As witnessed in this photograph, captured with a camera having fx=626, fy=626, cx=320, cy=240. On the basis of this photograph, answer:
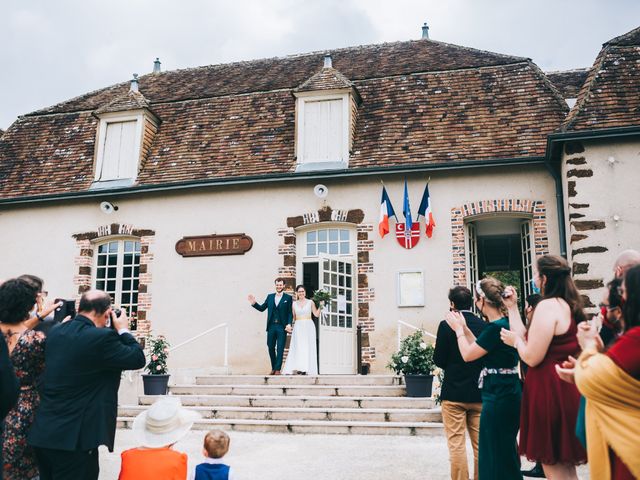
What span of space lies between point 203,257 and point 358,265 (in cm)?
316

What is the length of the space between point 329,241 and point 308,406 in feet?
13.4

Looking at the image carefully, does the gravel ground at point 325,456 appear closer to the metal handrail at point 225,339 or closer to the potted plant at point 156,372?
the potted plant at point 156,372

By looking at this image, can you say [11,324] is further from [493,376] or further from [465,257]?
[465,257]

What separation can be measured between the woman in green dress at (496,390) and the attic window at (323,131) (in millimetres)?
8067

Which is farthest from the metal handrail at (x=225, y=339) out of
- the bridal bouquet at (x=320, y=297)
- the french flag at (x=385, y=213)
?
the french flag at (x=385, y=213)

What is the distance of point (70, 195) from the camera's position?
43.6 feet

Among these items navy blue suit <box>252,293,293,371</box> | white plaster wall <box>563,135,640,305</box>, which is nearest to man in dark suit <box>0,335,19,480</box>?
navy blue suit <box>252,293,293,371</box>

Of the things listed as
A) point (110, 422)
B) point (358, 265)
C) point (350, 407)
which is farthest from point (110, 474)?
point (358, 265)

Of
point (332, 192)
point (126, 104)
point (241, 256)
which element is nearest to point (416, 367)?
point (332, 192)

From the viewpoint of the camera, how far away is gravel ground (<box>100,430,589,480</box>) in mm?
5914

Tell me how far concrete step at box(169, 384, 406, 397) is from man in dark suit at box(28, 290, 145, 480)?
228 inches

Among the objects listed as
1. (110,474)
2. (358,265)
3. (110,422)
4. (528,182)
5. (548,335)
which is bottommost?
(110,474)

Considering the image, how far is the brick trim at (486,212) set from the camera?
36.4ft

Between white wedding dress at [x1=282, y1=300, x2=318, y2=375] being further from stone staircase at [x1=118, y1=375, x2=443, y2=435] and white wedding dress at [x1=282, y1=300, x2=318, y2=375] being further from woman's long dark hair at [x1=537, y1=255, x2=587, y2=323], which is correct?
woman's long dark hair at [x1=537, y1=255, x2=587, y2=323]
